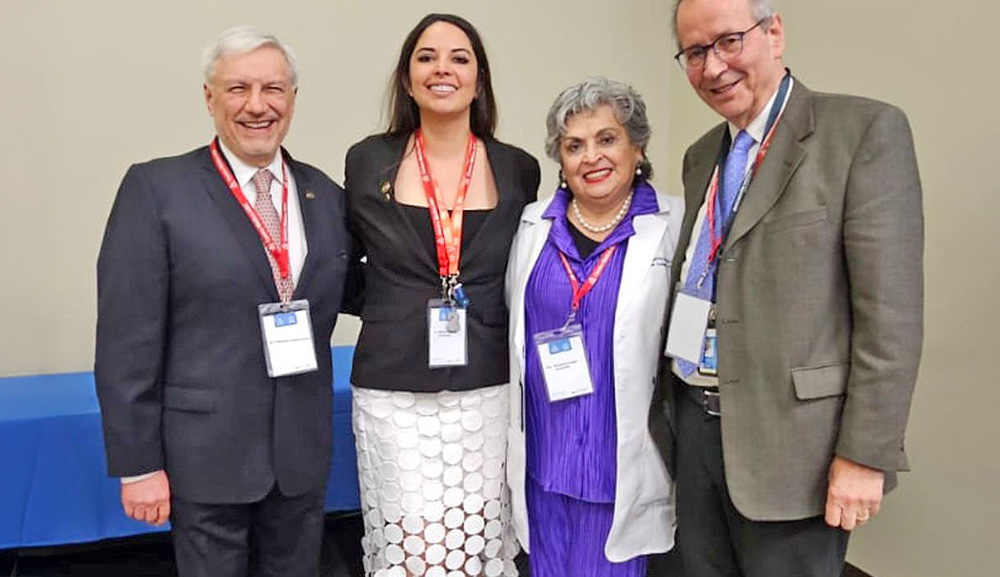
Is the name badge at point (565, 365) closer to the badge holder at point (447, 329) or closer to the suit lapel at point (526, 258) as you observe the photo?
the suit lapel at point (526, 258)

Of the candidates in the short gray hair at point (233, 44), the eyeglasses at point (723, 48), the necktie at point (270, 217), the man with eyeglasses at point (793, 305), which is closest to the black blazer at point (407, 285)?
the necktie at point (270, 217)

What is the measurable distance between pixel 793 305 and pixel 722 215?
27 centimetres

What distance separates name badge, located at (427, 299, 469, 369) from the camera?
5.88 feet

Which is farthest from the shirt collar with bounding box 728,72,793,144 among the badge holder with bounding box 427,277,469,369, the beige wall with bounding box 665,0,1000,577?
the beige wall with bounding box 665,0,1000,577

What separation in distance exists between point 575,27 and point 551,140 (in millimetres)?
2297

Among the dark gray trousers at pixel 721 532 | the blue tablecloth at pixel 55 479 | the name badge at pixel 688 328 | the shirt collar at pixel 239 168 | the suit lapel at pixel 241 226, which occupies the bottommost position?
the blue tablecloth at pixel 55 479

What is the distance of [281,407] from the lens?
1.66 metres

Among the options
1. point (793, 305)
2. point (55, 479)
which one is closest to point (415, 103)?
point (793, 305)

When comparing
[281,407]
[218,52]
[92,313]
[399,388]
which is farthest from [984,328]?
[92,313]

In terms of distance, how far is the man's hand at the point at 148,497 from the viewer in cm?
159

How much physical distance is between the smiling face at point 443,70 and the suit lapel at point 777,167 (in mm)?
789

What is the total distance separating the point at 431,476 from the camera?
183 centimetres

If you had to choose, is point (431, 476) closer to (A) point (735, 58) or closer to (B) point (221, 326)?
(B) point (221, 326)

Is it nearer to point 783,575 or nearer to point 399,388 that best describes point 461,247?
point 399,388
